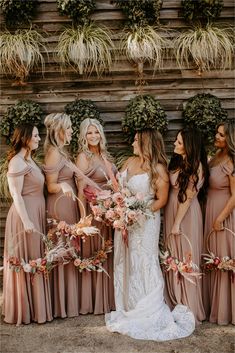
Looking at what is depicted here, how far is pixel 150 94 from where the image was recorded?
607 centimetres

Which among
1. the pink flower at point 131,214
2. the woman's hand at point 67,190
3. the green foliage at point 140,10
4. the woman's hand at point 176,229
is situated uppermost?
the green foliage at point 140,10

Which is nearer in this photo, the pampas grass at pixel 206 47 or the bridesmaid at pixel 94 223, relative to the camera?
the bridesmaid at pixel 94 223

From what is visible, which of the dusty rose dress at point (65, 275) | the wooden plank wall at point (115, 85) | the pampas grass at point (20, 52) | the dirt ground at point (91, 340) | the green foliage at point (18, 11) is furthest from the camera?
the wooden plank wall at point (115, 85)

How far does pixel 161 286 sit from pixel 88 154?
5.21ft

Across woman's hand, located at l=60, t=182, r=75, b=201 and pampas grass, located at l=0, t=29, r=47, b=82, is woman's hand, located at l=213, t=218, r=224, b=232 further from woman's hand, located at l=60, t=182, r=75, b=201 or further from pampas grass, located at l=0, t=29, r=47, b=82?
pampas grass, located at l=0, t=29, r=47, b=82

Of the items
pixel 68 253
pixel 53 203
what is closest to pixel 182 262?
pixel 68 253

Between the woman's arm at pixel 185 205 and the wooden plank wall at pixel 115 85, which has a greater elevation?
the wooden plank wall at pixel 115 85

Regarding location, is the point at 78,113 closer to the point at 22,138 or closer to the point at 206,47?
the point at 22,138

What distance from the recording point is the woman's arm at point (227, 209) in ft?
14.2

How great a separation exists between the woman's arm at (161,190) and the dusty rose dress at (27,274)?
1.19m

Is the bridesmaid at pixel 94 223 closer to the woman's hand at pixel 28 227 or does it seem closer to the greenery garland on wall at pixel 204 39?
the woman's hand at pixel 28 227

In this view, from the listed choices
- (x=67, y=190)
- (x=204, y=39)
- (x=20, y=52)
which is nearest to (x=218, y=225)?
(x=67, y=190)

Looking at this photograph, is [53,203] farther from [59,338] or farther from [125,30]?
[125,30]

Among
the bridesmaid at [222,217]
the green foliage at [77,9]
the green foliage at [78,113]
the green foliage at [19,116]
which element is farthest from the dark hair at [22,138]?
the green foliage at [77,9]
